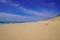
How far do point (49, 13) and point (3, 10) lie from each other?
52cm

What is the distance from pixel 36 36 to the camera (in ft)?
3.75

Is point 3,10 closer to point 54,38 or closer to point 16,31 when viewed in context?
point 16,31

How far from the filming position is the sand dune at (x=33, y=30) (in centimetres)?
112

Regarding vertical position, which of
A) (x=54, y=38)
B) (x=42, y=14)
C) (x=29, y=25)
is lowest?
(x=54, y=38)

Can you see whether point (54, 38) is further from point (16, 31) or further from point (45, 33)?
point (16, 31)

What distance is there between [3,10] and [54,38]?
67cm

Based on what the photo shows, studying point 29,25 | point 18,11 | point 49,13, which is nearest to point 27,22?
point 29,25

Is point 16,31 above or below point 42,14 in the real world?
below

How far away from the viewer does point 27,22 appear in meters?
1.13

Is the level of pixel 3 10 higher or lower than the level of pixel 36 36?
higher

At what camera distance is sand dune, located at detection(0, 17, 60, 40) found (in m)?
1.12

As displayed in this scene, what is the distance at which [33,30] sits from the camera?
3.75 feet

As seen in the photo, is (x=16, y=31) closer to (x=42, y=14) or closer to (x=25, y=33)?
(x=25, y=33)

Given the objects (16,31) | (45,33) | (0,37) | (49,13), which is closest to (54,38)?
(45,33)
